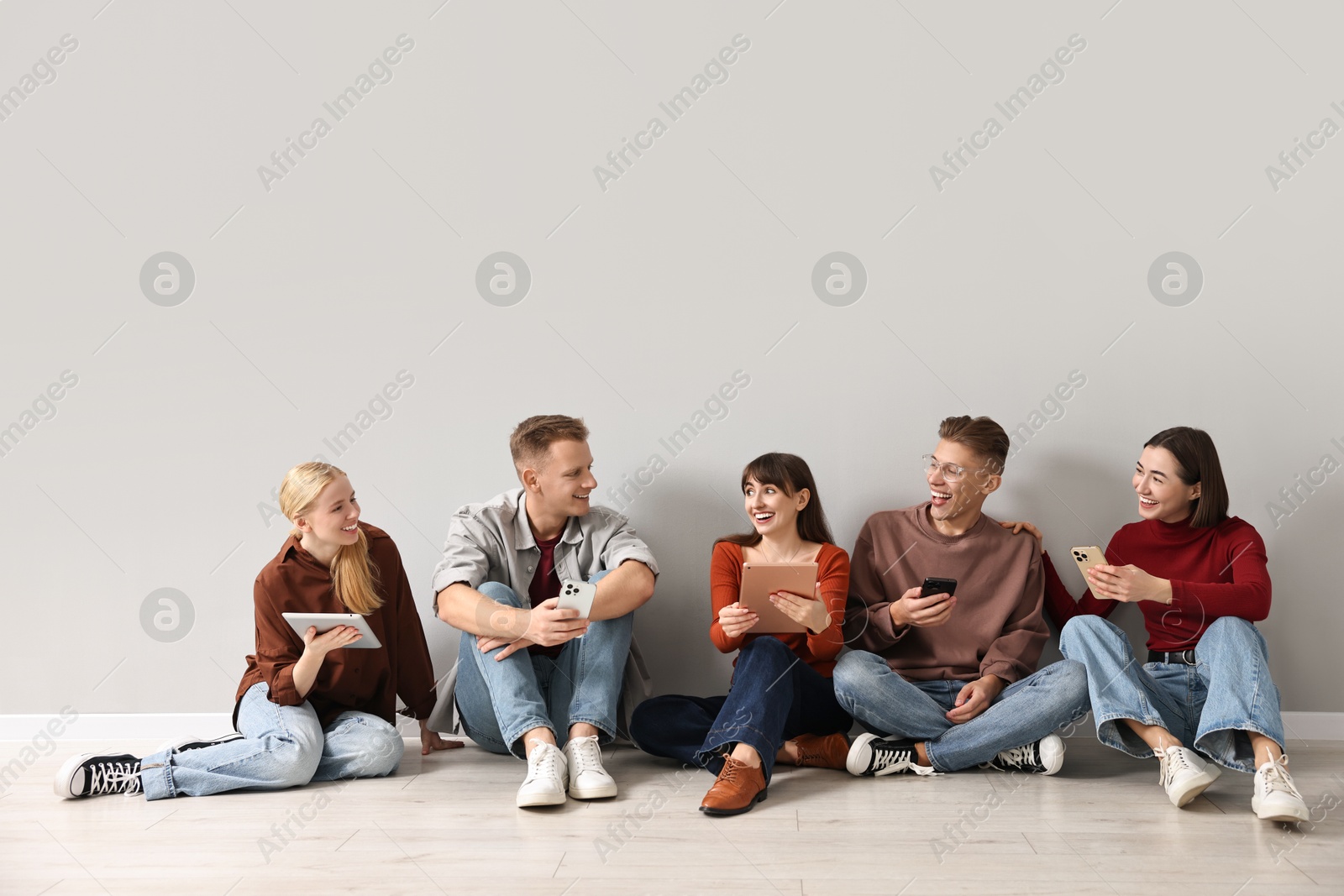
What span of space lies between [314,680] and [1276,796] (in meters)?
2.17

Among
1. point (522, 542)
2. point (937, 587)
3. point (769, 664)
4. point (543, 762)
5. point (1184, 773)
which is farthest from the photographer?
point (522, 542)

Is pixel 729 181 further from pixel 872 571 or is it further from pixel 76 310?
pixel 76 310

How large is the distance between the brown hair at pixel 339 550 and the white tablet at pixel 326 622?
114 millimetres

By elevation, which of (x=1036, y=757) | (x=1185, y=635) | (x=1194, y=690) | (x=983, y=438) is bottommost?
(x=1036, y=757)

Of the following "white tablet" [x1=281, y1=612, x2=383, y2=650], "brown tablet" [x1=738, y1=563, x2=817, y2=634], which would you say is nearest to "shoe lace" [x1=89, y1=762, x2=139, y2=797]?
"white tablet" [x1=281, y1=612, x2=383, y2=650]

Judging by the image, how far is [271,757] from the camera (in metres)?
2.33

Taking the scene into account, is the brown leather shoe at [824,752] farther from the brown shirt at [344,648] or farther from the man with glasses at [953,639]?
the brown shirt at [344,648]

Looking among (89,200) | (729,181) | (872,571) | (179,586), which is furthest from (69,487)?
(872,571)

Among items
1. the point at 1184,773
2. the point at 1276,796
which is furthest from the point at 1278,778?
the point at 1184,773

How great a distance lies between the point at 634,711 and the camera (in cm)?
257

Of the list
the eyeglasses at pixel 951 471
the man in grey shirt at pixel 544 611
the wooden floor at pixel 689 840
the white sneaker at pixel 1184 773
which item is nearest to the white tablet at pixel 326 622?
the man in grey shirt at pixel 544 611

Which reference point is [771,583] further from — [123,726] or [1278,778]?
[123,726]

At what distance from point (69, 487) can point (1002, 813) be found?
2.83 metres

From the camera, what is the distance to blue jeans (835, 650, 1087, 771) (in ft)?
7.73
